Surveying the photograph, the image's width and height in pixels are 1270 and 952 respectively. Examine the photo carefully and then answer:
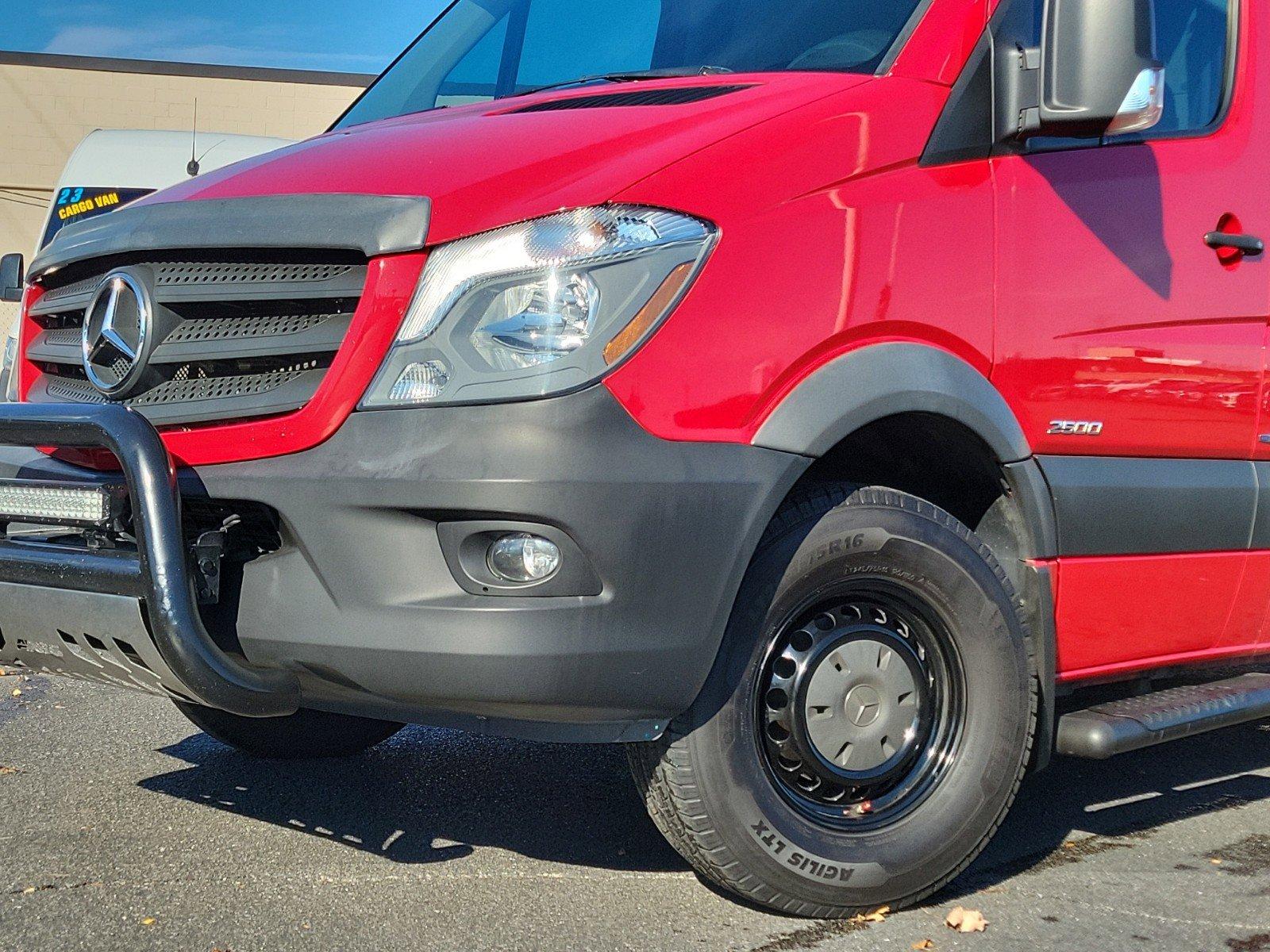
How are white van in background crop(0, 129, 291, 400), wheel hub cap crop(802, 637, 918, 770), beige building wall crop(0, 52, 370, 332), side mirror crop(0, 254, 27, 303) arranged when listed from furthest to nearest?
beige building wall crop(0, 52, 370, 332) → white van in background crop(0, 129, 291, 400) → side mirror crop(0, 254, 27, 303) → wheel hub cap crop(802, 637, 918, 770)

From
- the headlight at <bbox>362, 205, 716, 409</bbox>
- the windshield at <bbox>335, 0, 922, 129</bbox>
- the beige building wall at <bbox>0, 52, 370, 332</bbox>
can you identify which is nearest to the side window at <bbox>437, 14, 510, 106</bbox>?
the windshield at <bbox>335, 0, 922, 129</bbox>

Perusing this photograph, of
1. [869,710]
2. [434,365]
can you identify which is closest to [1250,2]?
[869,710]

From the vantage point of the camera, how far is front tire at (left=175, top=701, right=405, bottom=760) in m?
4.09

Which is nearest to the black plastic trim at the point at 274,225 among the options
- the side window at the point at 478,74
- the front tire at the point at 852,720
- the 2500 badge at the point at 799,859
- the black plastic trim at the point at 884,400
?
the black plastic trim at the point at 884,400

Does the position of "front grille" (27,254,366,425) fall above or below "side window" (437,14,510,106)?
below

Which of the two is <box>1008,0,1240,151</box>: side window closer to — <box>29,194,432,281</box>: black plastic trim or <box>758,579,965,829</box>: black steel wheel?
<box>758,579,965,829</box>: black steel wheel

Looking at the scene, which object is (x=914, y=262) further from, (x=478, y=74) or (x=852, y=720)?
(x=478, y=74)

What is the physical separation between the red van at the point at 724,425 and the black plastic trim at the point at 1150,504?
0.03 ft

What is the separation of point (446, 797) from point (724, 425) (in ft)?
5.64

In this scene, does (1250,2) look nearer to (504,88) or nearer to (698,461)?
(504,88)

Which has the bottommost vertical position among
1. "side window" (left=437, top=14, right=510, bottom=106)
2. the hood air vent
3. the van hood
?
the van hood

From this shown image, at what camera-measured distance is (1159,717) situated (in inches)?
136

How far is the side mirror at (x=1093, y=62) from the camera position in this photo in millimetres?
3119

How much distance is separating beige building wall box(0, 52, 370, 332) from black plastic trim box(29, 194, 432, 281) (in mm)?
17672
